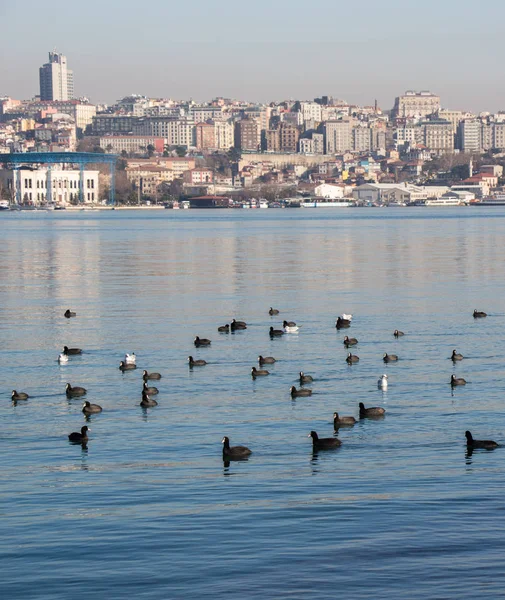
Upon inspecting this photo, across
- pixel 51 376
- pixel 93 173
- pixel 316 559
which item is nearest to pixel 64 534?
pixel 316 559

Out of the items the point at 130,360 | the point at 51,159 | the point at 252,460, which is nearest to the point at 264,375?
the point at 130,360

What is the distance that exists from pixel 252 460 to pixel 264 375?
18.1 feet

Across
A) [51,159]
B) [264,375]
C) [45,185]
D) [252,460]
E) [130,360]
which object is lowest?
[252,460]

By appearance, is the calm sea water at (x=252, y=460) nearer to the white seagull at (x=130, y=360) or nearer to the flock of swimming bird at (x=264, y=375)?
the flock of swimming bird at (x=264, y=375)

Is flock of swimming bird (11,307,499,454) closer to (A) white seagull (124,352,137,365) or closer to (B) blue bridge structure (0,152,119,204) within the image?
(A) white seagull (124,352,137,365)

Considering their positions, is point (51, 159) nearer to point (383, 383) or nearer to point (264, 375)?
point (264, 375)

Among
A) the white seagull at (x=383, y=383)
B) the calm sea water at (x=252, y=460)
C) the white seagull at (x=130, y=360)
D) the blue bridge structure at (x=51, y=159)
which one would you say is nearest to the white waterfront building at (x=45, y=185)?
the blue bridge structure at (x=51, y=159)

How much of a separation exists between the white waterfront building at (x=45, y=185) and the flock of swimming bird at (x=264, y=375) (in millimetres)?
132446

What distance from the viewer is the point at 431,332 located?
23812mm

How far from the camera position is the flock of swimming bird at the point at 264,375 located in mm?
13727

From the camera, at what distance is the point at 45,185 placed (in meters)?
156

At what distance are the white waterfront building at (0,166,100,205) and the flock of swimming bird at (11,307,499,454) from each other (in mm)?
132446

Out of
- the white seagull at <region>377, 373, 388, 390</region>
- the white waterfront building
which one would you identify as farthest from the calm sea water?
the white waterfront building

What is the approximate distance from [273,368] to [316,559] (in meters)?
9.53
